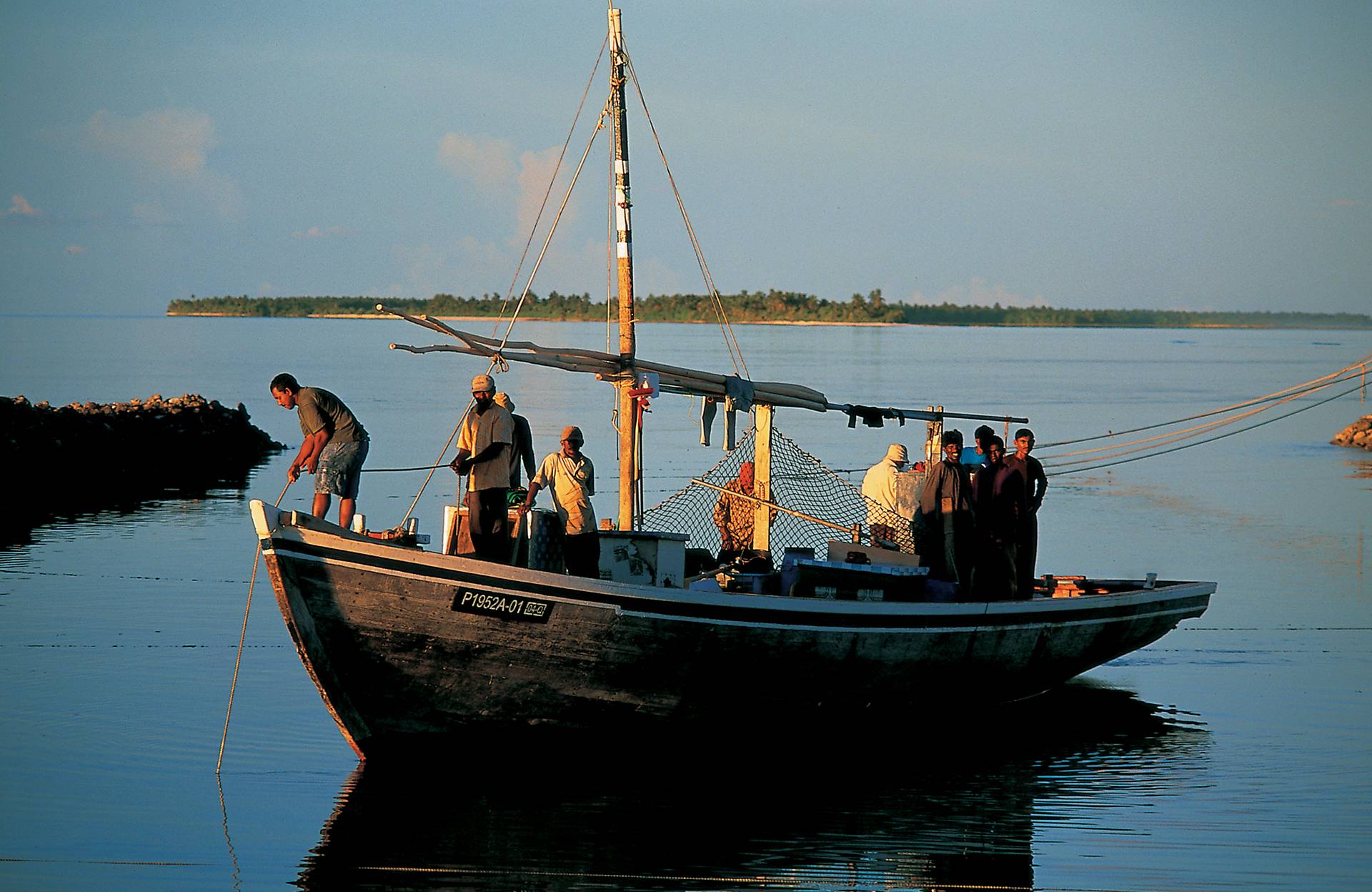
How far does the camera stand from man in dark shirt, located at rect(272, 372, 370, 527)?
1362 cm

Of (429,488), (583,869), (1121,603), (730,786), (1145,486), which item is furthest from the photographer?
(1145,486)

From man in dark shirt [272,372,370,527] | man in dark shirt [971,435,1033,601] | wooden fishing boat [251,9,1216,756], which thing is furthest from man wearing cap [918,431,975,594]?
man in dark shirt [272,372,370,527]

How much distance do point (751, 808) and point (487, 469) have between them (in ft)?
11.5

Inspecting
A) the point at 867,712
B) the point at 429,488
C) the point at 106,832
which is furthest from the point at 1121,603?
the point at 429,488

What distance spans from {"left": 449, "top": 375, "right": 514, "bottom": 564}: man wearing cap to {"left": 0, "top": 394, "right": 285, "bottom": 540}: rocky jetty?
18.5 m

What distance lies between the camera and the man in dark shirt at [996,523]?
14906 millimetres

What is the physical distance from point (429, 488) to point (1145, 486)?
18291 millimetres

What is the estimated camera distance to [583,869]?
37.1 ft

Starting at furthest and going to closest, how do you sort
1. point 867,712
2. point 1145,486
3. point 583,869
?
point 1145,486, point 867,712, point 583,869

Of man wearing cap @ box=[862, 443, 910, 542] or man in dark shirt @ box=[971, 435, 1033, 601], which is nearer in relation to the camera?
man in dark shirt @ box=[971, 435, 1033, 601]

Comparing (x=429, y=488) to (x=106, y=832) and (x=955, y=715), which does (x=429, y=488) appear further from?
(x=106, y=832)

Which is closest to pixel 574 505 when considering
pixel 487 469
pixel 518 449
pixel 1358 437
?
pixel 518 449

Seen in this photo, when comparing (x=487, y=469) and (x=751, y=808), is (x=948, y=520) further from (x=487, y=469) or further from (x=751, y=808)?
(x=487, y=469)

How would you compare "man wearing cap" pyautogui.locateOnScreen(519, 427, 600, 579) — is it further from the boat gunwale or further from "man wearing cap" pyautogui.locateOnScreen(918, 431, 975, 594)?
"man wearing cap" pyautogui.locateOnScreen(918, 431, 975, 594)
